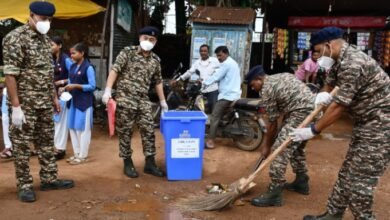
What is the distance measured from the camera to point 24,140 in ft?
14.8

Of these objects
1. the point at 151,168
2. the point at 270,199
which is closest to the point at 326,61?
the point at 270,199

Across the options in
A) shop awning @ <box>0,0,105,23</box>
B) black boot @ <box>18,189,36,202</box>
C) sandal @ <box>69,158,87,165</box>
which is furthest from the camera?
shop awning @ <box>0,0,105,23</box>

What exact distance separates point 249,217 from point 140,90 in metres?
1.99

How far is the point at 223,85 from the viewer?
7078 millimetres

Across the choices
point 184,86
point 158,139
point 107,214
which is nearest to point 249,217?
point 107,214

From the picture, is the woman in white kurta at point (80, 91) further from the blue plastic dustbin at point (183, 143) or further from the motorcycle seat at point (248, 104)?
the motorcycle seat at point (248, 104)

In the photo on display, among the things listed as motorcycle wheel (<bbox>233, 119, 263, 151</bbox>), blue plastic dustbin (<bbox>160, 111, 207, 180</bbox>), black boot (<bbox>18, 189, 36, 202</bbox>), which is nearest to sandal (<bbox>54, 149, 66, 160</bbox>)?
black boot (<bbox>18, 189, 36, 202</bbox>)

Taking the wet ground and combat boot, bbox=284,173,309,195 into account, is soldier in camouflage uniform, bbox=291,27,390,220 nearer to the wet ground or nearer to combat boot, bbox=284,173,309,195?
the wet ground

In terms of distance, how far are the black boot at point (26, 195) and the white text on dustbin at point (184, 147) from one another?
1.61 metres

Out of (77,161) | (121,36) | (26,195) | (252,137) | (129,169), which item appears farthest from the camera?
(121,36)

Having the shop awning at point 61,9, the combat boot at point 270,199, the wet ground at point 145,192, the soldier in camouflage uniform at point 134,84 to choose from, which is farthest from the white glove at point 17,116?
the shop awning at point 61,9

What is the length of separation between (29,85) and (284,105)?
262cm

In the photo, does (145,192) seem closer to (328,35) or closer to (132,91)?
(132,91)

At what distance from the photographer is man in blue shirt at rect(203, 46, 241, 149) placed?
704 cm
